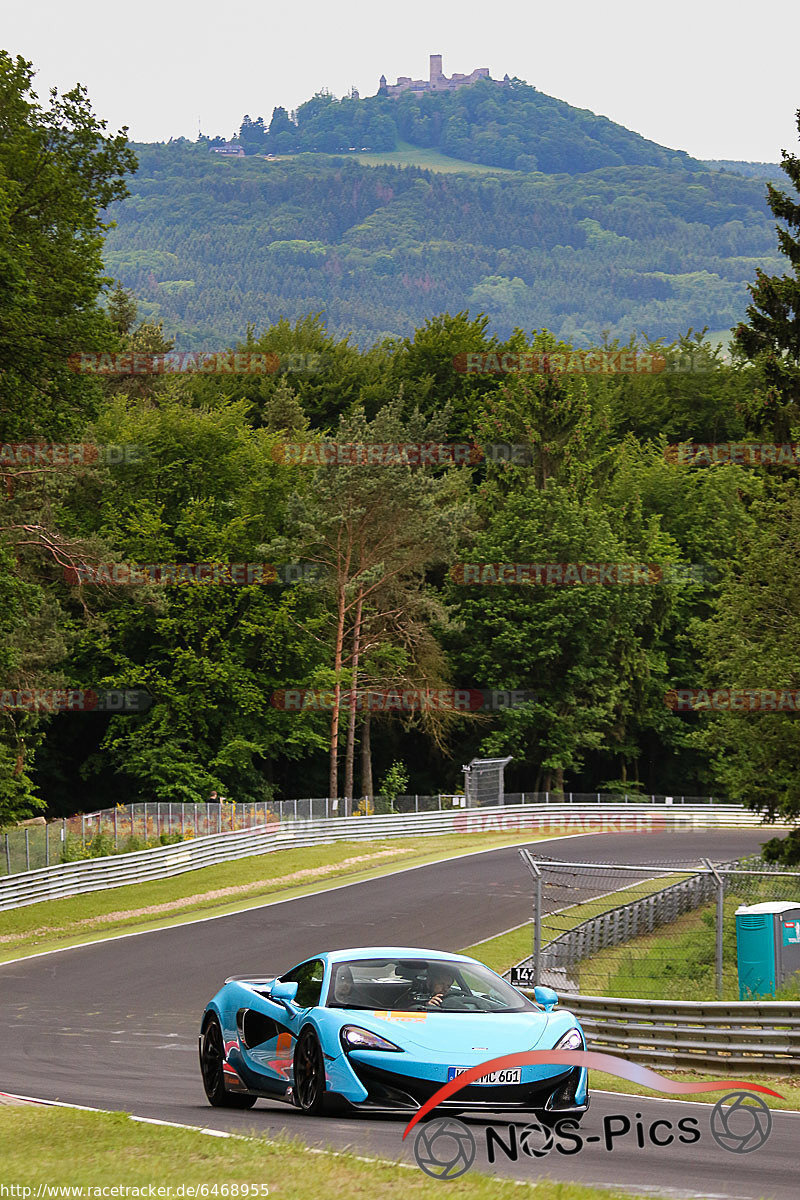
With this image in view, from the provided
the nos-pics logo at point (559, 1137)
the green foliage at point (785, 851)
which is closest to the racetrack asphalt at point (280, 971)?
the nos-pics logo at point (559, 1137)

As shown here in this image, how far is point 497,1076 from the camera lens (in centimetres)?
955

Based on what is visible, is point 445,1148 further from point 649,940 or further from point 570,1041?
point 649,940

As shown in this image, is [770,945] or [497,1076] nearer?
[497,1076]

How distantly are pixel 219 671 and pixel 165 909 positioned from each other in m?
26.1

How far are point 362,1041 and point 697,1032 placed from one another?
20.5ft

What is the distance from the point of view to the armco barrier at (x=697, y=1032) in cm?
1404

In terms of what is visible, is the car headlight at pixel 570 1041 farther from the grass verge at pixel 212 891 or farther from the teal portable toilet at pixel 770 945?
the grass verge at pixel 212 891

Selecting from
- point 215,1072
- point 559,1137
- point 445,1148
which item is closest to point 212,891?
point 215,1072

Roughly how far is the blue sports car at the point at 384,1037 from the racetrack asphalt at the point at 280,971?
0.89ft

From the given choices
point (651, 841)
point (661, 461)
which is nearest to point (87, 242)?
point (651, 841)

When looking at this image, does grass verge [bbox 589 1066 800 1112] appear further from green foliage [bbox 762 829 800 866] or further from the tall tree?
the tall tree

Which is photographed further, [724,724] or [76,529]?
[76,529]

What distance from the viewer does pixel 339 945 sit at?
95.1 feet

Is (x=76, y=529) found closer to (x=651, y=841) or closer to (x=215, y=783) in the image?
(x=215, y=783)
